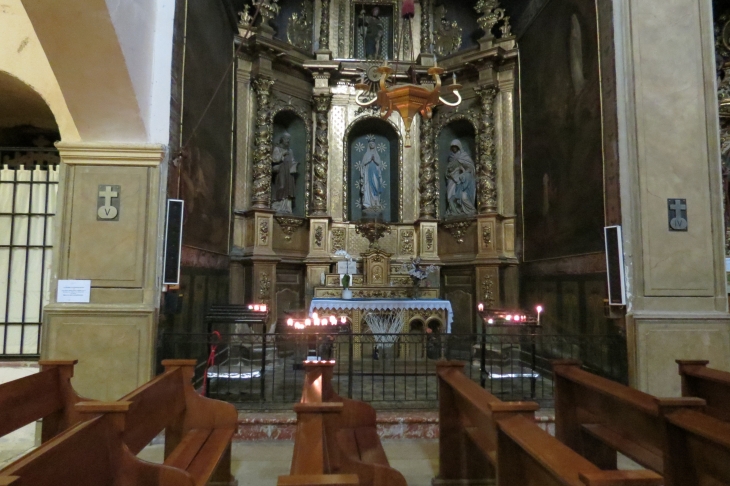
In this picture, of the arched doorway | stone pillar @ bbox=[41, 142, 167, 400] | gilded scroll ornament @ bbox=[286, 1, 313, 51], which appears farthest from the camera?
gilded scroll ornament @ bbox=[286, 1, 313, 51]

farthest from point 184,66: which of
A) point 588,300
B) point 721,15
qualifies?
point 721,15

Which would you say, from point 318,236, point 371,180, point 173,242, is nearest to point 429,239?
point 371,180

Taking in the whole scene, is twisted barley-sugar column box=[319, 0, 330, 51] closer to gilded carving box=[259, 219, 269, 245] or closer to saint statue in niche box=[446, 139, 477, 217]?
saint statue in niche box=[446, 139, 477, 217]

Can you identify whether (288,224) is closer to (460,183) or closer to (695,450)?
(460,183)

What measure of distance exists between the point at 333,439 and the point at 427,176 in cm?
784

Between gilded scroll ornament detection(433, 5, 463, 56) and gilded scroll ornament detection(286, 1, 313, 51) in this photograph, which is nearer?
gilded scroll ornament detection(286, 1, 313, 51)

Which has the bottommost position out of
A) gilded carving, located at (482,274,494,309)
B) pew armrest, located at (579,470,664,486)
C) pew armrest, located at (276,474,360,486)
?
pew armrest, located at (276,474,360,486)

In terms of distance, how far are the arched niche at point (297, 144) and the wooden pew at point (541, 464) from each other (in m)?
8.19

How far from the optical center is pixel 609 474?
173cm

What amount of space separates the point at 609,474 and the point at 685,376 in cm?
263

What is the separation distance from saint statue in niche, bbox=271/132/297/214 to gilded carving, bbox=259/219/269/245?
0.69 metres

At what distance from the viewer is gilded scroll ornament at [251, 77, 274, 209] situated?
934 centimetres

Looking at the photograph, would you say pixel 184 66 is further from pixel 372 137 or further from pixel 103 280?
pixel 372 137

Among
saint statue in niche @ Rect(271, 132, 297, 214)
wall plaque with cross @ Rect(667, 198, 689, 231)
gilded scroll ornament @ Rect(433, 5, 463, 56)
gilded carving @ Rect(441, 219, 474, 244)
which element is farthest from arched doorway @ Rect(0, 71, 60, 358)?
gilded scroll ornament @ Rect(433, 5, 463, 56)
